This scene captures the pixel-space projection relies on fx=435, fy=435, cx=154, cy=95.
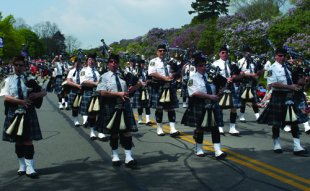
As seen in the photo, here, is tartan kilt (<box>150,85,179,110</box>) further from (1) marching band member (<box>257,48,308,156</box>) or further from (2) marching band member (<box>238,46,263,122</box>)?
(1) marching band member (<box>257,48,308,156</box>)

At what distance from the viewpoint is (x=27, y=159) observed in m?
6.72

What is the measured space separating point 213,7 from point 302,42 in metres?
46.4

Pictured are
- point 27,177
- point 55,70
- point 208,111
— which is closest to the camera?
point 27,177

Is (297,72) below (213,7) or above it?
below

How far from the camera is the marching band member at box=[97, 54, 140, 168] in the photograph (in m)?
7.12

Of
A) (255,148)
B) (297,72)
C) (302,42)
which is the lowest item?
(255,148)

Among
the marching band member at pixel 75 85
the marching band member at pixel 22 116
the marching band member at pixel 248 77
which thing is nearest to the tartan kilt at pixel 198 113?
the marching band member at pixel 22 116

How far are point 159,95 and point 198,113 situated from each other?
2.92 meters

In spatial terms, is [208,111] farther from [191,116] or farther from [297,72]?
[297,72]

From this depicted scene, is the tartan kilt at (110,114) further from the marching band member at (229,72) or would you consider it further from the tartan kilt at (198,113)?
the marching band member at (229,72)

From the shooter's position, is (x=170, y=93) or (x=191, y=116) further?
(x=170, y=93)

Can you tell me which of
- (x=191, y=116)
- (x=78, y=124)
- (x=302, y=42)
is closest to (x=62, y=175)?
(x=191, y=116)

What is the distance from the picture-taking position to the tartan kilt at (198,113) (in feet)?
25.0

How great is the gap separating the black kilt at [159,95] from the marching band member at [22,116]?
13.1 feet
